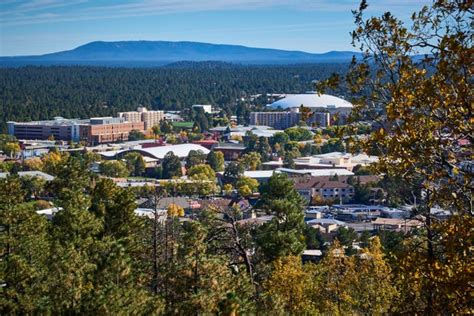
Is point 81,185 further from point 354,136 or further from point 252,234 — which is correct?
point 354,136

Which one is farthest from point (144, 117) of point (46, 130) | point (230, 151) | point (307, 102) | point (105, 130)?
point (230, 151)

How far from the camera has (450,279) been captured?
13.8 ft

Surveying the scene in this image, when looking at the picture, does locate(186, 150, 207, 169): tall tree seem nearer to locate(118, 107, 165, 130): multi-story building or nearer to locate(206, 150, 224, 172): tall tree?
locate(206, 150, 224, 172): tall tree

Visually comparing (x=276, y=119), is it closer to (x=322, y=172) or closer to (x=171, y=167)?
(x=171, y=167)

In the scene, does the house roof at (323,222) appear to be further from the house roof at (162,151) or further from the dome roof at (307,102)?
the dome roof at (307,102)

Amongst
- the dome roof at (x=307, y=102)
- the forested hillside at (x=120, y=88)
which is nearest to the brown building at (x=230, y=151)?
the forested hillside at (x=120, y=88)

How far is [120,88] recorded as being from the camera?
4267 inches

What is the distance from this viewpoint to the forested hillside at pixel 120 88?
83.9 metres

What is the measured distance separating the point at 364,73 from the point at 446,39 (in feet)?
1.88

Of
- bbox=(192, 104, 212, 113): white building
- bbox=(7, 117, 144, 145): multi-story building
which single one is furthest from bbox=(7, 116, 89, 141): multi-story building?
bbox=(192, 104, 212, 113): white building

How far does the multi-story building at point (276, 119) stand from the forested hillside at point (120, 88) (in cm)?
1270

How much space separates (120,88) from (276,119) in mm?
33943

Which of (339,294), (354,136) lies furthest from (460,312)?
(339,294)

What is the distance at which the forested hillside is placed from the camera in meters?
83.9
